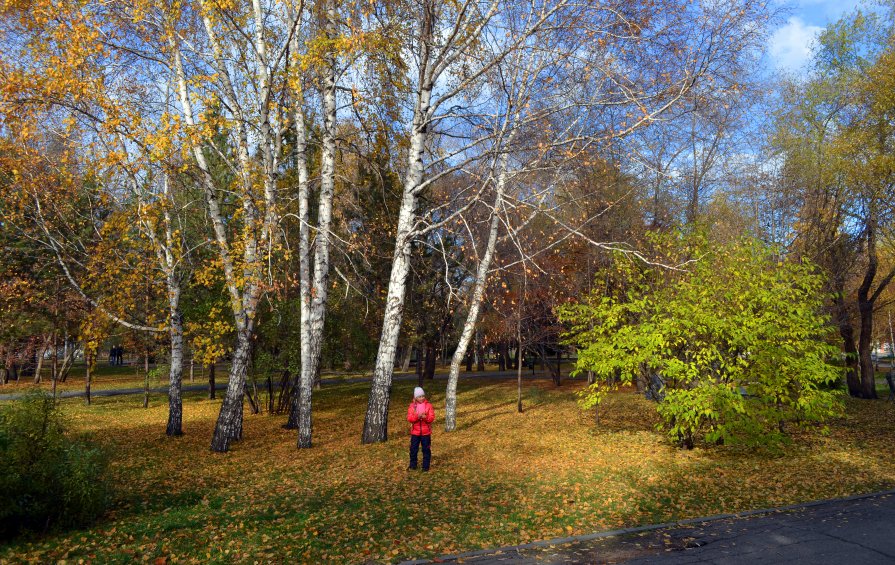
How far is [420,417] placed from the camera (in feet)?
31.0

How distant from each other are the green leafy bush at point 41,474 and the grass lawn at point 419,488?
25 centimetres

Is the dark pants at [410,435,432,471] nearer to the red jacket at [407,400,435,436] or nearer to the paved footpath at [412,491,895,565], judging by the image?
the red jacket at [407,400,435,436]

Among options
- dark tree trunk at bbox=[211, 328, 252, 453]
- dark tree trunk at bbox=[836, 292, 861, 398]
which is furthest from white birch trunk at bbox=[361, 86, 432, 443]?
dark tree trunk at bbox=[836, 292, 861, 398]

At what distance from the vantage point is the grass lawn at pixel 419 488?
240 inches

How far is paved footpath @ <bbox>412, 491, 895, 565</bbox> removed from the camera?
18.2ft

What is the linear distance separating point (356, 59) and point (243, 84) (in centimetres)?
291

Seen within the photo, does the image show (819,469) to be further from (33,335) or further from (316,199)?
(33,335)

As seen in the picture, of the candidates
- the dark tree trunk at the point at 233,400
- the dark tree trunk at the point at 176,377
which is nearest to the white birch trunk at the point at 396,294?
the dark tree trunk at the point at 233,400

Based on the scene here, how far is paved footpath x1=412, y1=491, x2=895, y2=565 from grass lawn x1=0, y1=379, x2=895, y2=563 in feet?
1.21

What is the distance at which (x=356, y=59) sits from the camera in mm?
11750

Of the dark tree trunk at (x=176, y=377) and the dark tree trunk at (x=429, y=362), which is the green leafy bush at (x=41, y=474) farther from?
the dark tree trunk at (x=429, y=362)

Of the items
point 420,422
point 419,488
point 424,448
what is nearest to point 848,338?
point 424,448

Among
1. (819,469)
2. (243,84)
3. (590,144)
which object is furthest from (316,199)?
(819,469)

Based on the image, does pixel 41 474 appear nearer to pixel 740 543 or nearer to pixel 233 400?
pixel 233 400
